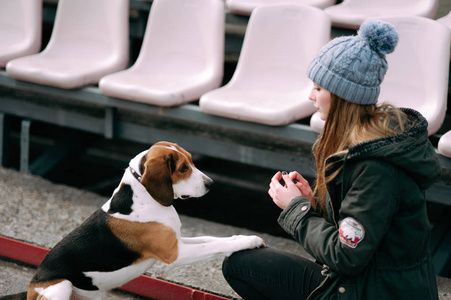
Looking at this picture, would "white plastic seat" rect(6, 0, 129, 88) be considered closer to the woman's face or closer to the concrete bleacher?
the concrete bleacher

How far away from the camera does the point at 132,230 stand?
2.37 metres

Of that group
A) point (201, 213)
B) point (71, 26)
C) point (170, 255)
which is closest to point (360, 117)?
point (170, 255)

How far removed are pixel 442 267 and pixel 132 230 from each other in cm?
162

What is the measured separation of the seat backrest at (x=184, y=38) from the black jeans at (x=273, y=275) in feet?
6.80

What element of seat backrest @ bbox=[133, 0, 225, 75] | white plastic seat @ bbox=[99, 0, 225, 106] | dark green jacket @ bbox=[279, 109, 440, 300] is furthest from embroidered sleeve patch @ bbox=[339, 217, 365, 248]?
seat backrest @ bbox=[133, 0, 225, 75]

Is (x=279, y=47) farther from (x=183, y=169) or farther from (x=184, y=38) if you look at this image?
(x=183, y=169)

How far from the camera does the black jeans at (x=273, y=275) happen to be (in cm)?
219

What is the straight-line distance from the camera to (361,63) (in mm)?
1880

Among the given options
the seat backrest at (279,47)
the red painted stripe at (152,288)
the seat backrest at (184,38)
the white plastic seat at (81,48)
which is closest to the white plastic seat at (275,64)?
the seat backrest at (279,47)

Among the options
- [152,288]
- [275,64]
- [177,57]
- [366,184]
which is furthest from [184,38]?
[366,184]

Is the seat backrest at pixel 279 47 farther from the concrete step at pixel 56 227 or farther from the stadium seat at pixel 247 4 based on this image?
the concrete step at pixel 56 227

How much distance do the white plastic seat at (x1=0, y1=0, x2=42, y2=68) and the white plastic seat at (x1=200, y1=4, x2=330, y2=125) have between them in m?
1.72

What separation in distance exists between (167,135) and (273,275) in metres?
1.85

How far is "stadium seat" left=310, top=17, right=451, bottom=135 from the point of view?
3.39 meters
